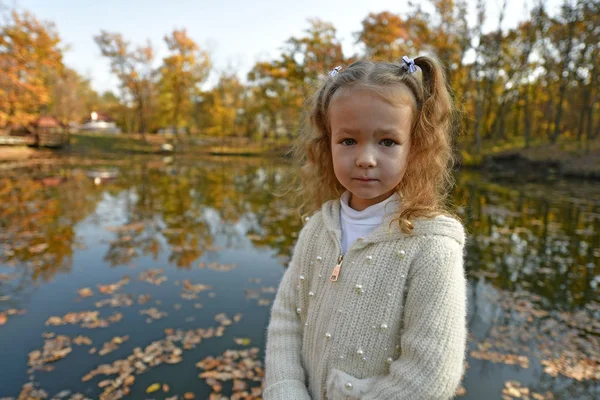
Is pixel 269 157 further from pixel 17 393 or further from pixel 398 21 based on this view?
pixel 17 393

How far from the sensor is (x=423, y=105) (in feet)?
4.44

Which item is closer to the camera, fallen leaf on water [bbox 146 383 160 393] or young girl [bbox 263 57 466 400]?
young girl [bbox 263 57 466 400]

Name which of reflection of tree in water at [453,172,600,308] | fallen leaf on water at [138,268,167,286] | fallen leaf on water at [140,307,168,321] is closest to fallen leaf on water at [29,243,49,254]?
fallen leaf on water at [138,268,167,286]

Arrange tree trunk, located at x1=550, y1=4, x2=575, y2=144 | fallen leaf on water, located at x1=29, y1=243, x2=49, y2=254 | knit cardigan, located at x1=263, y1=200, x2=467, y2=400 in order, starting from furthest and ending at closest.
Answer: tree trunk, located at x1=550, y1=4, x2=575, y2=144 < fallen leaf on water, located at x1=29, y1=243, x2=49, y2=254 < knit cardigan, located at x1=263, y1=200, x2=467, y2=400

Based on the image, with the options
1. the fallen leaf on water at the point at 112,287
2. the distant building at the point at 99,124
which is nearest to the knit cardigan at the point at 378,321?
the fallen leaf on water at the point at 112,287

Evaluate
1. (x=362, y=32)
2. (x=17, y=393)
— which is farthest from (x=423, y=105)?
(x=362, y=32)

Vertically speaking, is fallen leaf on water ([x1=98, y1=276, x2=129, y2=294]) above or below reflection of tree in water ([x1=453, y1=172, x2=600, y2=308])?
below

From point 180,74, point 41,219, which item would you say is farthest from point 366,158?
point 180,74

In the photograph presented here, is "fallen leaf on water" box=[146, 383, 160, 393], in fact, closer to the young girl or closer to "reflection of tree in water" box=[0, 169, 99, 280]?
the young girl

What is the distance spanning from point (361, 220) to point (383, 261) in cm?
22

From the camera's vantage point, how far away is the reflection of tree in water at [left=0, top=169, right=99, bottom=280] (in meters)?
5.81

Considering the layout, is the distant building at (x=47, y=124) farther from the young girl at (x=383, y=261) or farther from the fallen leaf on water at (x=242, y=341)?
the young girl at (x=383, y=261)

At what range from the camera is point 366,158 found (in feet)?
4.07

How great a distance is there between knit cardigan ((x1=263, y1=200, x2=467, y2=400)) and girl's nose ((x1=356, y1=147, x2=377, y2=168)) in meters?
0.25
